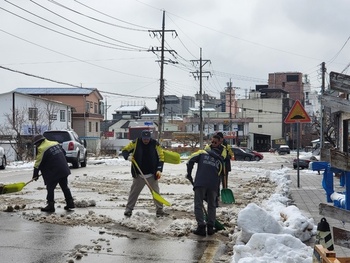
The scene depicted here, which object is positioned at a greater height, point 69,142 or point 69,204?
point 69,142

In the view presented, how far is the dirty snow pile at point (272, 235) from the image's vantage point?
602cm

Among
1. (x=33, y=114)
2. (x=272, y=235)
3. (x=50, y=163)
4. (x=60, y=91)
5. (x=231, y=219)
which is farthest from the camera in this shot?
(x=60, y=91)

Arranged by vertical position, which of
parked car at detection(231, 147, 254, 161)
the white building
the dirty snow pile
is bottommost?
parked car at detection(231, 147, 254, 161)

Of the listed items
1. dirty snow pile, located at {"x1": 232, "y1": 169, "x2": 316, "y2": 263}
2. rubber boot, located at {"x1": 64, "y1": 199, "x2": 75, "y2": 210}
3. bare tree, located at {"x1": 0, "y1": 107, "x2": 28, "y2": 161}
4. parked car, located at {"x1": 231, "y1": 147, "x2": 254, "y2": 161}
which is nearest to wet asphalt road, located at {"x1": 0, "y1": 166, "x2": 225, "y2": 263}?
dirty snow pile, located at {"x1": 232, "y1": 169, "x2": 316, "y2": 263}

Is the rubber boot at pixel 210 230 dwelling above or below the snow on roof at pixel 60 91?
below

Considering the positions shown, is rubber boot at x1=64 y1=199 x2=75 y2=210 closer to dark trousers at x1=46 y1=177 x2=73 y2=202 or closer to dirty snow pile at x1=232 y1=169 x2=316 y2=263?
dark trousers at x1=46 y1=177 x2=73 y2=202

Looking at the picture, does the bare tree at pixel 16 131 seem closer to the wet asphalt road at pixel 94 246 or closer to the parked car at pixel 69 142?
the parked car at pixel 69 142

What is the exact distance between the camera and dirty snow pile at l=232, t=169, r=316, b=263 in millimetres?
6024

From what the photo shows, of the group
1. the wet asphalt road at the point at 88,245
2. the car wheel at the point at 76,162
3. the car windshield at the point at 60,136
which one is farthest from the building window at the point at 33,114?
the wet asphalt road at the point at 88,245

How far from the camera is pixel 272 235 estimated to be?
21.6 ft

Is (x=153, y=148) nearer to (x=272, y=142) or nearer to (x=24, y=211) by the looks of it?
(x=24, y=211)

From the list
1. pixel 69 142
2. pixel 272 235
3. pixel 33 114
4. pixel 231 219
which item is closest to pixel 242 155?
pixel 33 114

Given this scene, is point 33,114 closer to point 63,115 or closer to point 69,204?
point 63,115

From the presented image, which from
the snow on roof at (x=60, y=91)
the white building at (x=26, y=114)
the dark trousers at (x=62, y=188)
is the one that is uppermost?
the snow on roof at (x=60, y=91)
